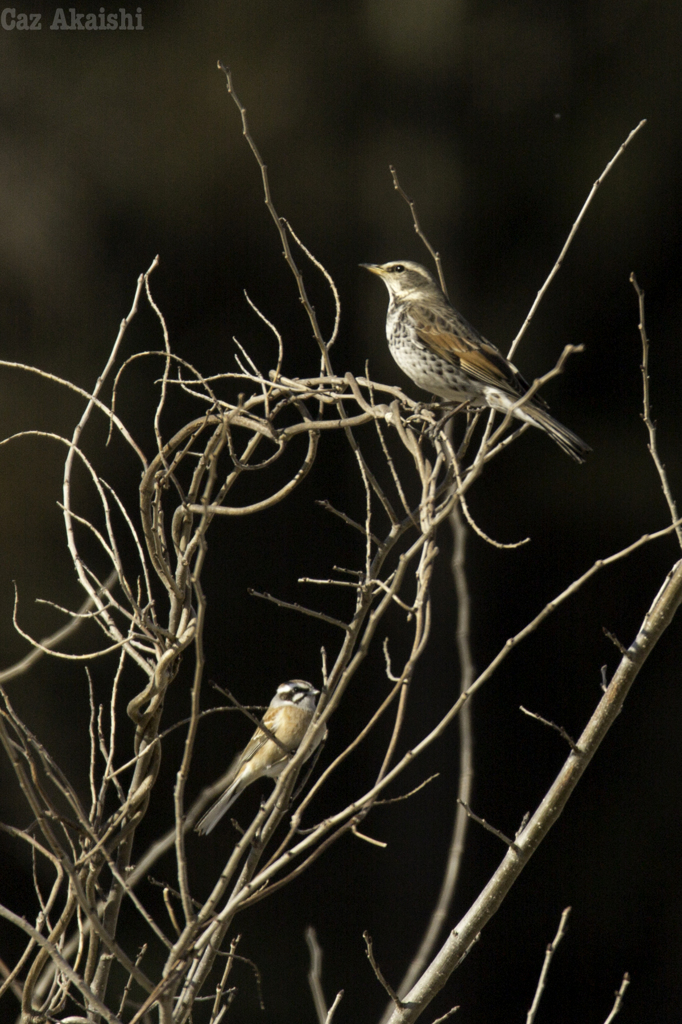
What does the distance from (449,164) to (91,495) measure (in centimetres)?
177

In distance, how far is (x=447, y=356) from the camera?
231cm

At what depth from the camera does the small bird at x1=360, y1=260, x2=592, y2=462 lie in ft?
7.25

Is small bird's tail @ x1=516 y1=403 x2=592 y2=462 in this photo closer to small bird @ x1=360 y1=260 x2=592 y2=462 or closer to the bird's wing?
small bird @ x1=360 y1=260 x2=592 y2=462

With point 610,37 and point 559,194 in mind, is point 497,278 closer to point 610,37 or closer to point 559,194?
point 559,194

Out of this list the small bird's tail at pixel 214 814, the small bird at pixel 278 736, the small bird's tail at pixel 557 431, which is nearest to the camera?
the small bird's tail at pixel 557 431

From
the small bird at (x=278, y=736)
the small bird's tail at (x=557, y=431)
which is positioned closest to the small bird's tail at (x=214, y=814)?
the small bird at (x=278, y=736)

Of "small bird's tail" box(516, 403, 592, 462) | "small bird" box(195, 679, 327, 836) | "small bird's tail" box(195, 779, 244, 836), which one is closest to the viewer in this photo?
"small bird's tail" box(516, 403, 592, 462)

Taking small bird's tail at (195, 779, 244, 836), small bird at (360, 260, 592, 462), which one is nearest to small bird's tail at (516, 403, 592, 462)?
small bird at (360, 260, 592, 462)

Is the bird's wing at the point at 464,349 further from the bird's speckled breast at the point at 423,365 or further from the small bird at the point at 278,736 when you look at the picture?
the small bird at the point at 278,736

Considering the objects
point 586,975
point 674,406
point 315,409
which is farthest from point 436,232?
point 586,975

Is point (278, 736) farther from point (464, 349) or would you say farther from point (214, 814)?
point (464, 349)

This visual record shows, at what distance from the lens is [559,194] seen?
3.86 metres

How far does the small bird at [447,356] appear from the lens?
2.21 m

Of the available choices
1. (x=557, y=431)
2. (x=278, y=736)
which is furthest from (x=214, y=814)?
(x=557, y=431)
